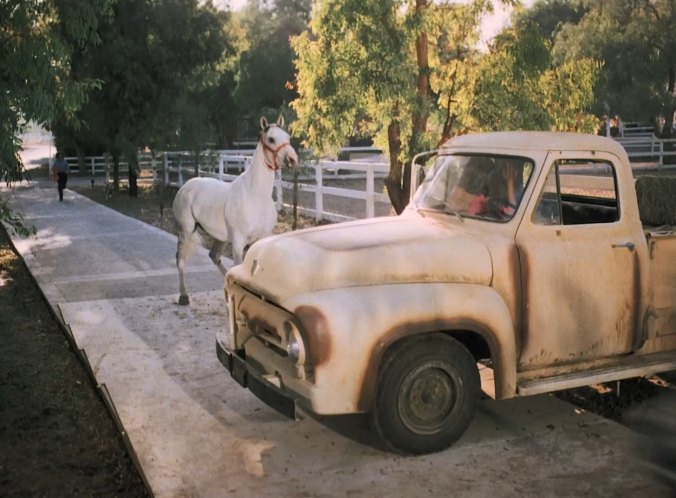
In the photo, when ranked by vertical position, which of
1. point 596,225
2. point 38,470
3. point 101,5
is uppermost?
point 101,5

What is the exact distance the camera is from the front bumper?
4500 mm

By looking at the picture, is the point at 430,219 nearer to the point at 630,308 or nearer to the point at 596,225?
the point at 596,225

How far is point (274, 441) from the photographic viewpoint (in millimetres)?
5184

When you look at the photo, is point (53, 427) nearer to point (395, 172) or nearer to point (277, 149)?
point (277, 149)

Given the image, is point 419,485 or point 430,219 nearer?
point 419,485

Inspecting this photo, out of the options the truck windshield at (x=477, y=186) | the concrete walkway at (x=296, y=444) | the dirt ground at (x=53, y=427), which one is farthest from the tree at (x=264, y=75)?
the truck windshield at (x=477, y=186)

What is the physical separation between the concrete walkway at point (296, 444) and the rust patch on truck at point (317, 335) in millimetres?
773

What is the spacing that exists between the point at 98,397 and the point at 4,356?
1.64 meters

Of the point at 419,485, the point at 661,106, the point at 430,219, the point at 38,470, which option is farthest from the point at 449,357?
the point at 661,106

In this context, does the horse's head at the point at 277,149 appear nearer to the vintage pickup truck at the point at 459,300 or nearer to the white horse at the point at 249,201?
the white horse at the point at 249,201

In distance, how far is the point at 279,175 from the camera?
19.5m

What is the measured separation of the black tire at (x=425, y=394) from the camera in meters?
4.62

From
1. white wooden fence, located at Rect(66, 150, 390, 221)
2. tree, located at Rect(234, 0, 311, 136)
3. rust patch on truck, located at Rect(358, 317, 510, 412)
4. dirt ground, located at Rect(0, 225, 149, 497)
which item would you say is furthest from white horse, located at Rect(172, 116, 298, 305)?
tree, located at Rect(234, 0, 311, 136)

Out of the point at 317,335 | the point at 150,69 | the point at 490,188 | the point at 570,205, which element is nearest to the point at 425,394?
the point at 317,335
